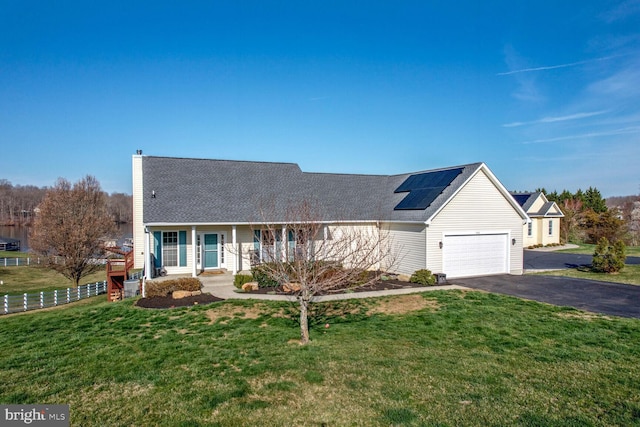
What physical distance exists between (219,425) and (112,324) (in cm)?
760

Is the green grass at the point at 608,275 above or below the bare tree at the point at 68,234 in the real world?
below

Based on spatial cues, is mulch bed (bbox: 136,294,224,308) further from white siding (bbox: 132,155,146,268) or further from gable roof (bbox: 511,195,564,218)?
gable roof (bbox: 511,195,564,218)

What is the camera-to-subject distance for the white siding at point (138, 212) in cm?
2327

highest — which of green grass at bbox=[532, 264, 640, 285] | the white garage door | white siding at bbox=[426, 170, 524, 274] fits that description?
white siding at bbox=[426, 170, 524, 274]

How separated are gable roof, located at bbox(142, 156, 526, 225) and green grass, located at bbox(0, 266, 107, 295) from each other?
36.7 feet

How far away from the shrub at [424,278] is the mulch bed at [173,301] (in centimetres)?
900

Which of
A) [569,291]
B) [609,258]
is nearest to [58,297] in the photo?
[569,291]

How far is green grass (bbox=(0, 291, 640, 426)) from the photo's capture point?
20.7 ft

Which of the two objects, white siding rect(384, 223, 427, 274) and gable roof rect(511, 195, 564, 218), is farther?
gable roof rect(511, 195, 564, 218)

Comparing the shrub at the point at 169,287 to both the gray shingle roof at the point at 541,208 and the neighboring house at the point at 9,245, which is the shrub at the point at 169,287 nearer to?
the gray shingle roof at the point at 541,208

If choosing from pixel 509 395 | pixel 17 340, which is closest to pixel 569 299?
pixel 509 395

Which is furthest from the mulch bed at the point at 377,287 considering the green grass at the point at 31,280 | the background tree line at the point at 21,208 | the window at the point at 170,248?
the background tree line at the point at 21,208

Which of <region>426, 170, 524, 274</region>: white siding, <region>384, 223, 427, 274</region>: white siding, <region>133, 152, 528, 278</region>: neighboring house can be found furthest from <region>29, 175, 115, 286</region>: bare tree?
<region>426, 170, 524, 274</region>: white siding

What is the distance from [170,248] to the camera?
19.8 meters
